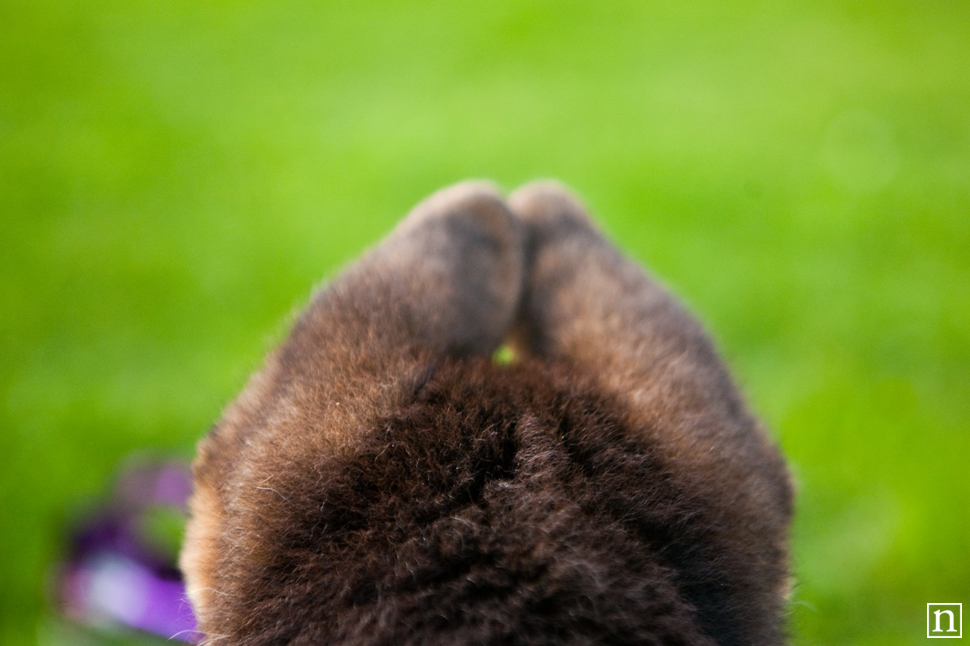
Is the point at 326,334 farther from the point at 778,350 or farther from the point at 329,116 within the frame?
the point at 329,116

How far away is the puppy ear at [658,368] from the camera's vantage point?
1.71 m

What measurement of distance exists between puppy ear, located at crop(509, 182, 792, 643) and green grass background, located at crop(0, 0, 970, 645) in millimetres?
619

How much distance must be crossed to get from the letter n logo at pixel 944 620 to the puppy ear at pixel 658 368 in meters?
1.73

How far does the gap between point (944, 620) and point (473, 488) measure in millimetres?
2555

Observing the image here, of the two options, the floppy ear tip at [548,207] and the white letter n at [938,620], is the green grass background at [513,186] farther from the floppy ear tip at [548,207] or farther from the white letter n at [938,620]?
the floppy ear tip at [548,207]

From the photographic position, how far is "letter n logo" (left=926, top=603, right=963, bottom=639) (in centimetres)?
317

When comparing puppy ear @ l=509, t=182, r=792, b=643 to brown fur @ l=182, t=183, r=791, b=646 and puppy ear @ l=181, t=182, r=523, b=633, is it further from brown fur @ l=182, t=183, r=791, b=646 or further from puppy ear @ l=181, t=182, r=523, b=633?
puppy ear @ l=181, t=182, r=523, b=633

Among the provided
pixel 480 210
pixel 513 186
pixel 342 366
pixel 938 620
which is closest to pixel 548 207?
pixel 480 210

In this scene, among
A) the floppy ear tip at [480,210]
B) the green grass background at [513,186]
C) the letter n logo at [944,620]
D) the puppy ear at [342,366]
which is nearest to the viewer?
the puppy ear at [342,366]

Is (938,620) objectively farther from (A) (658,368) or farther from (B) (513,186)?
(B) (513,186)

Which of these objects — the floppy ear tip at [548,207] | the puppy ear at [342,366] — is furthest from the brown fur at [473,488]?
the floppy ear tip at [548,207]

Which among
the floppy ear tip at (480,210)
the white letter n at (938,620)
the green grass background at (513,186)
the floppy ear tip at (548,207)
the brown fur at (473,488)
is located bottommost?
the brown fur at (473,488)

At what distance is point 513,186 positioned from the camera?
21.1ft

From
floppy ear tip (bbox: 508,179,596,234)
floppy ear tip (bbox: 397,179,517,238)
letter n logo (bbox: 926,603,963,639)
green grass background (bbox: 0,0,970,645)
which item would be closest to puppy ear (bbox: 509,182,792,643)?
floppy ear tip (bbox: 508,179,596,234)
